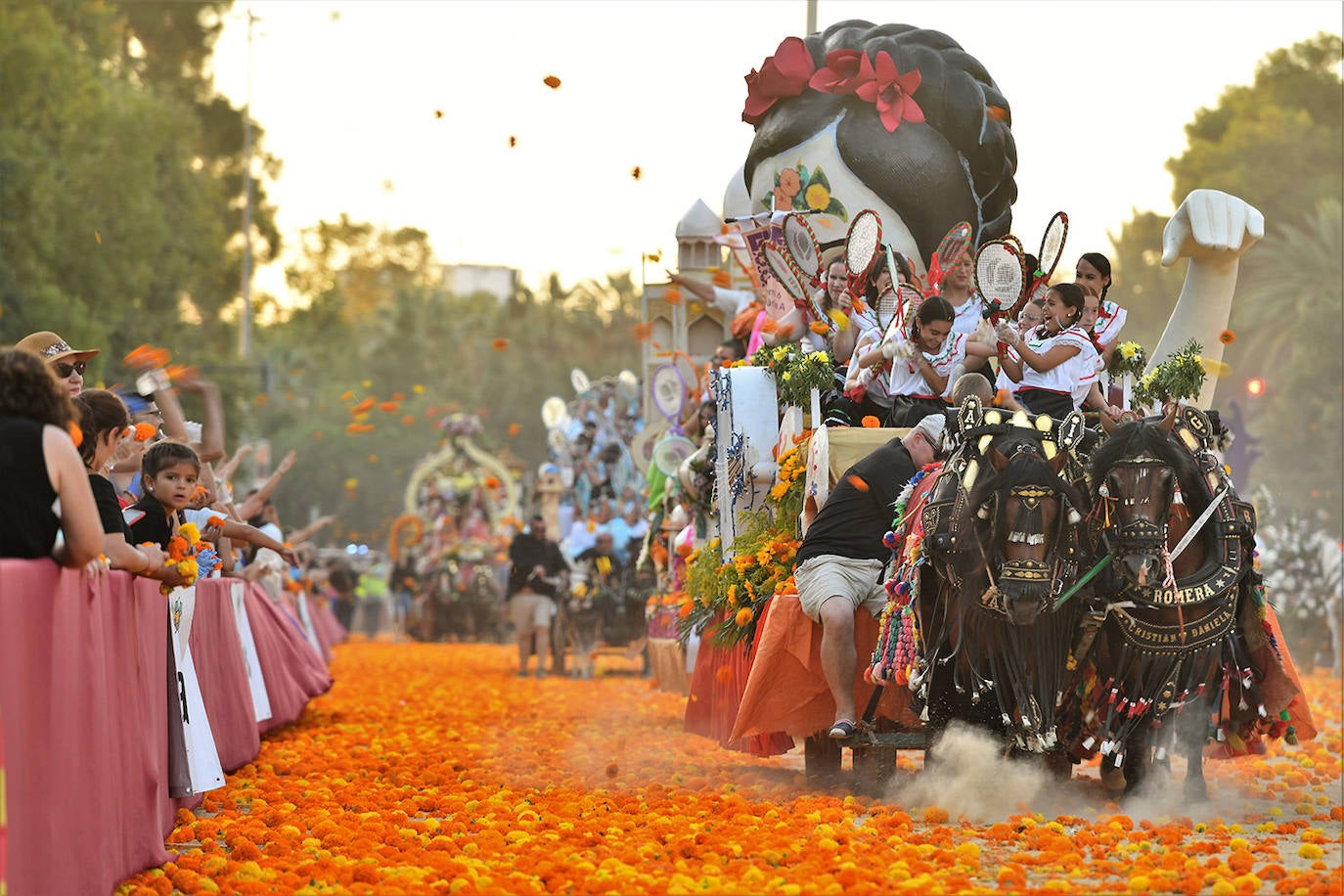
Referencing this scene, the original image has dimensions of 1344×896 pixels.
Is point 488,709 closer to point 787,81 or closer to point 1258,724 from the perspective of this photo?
point 787,81

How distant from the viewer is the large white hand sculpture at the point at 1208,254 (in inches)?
500

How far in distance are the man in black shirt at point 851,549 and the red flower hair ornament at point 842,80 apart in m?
5.04

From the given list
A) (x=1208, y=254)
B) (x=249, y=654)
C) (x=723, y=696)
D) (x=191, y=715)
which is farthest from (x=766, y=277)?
(x=191, y=715)

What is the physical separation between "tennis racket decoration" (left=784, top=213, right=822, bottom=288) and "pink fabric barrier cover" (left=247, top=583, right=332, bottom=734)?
15.3 ft

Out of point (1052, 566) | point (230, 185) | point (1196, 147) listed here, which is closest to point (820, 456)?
point (1052, 566)

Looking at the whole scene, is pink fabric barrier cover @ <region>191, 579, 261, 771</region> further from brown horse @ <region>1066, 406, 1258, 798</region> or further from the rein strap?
the rein strap

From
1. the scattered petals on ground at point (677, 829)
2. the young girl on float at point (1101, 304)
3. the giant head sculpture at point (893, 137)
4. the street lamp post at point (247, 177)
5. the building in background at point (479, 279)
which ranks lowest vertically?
the scattered petals on ground at point (677, 829)

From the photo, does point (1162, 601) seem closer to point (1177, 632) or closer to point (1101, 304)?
point (1177, 632)

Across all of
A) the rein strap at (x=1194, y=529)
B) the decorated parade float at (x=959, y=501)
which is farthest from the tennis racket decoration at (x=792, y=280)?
the rein strap at (x=1194, y=529)

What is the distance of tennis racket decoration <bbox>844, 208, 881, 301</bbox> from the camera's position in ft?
41.3

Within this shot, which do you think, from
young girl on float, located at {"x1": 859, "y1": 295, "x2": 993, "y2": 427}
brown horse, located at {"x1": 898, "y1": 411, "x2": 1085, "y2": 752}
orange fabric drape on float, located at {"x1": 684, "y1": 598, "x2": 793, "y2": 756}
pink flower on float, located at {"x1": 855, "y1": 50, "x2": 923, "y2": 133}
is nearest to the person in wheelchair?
pink flower on float, located at {"x1": 855, "y1": 50, "x2": 923, "y2": 133}

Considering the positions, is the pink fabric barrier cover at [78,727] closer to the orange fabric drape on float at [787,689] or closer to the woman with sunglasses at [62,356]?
the woman with sunglasses at [62,356]

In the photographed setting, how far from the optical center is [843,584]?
33.2 ft

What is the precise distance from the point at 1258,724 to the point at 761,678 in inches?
104
